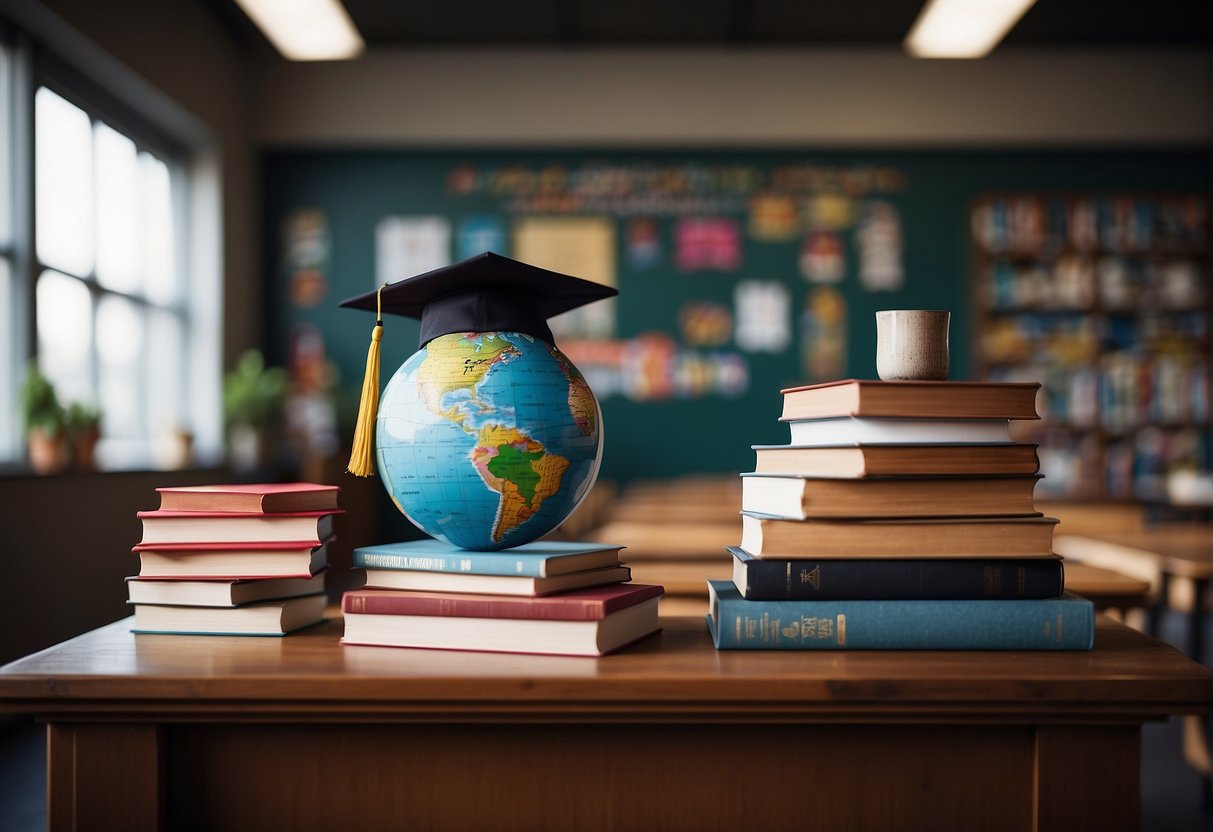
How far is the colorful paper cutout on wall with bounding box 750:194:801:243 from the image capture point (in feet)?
21.2

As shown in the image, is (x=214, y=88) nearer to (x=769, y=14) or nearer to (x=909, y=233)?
(x=769, y=14)

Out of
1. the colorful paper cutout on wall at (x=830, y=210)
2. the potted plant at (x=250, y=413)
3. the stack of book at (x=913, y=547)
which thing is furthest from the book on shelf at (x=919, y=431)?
the colorful paper cutout on wall at (x=830, y=210)

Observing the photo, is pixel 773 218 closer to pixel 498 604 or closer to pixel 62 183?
pixel 62 183

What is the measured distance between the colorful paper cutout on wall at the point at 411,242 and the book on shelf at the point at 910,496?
5.81m

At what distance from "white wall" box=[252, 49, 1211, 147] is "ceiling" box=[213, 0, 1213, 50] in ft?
0.42

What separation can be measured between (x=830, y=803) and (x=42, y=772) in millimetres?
2827

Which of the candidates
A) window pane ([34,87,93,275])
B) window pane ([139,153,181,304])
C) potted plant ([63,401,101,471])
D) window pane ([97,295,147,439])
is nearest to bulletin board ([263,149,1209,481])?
window pane ([139,153,181,304])

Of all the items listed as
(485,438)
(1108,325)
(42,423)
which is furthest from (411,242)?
(485,438)

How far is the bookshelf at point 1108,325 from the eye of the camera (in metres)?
6.44

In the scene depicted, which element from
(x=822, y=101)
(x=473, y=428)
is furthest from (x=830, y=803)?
(x=822, y=101)

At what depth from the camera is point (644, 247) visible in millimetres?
6508

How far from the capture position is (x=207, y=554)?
0.99 m

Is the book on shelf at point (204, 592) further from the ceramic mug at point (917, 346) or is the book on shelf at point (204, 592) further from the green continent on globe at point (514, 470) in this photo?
the ceramic mug at point (917, 346)

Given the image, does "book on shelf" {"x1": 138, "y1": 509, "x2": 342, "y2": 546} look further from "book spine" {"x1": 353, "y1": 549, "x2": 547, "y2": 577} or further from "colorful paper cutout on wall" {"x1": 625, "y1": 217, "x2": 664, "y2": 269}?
"colorful paper cutout on wall" {"x1": 625, "y1": 217, "x2": 664, "y2": 269}
